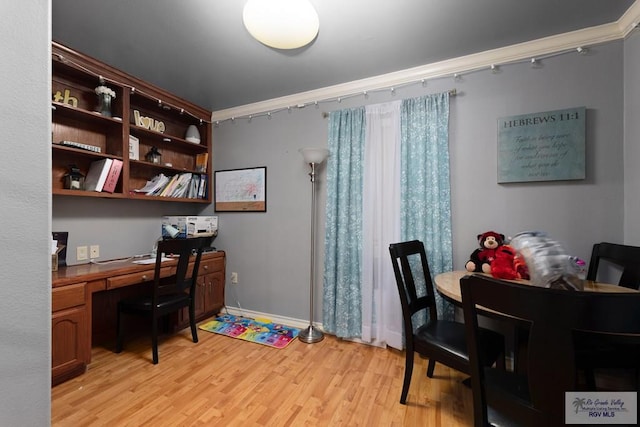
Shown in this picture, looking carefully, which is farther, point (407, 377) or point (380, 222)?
point (380, 222)

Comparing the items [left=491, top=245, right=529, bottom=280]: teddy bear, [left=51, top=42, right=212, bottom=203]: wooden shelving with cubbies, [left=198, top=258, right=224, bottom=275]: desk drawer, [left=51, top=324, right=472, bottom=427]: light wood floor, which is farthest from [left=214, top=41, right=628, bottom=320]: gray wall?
[left=51, top=42, right=212, bottom=203]: wooden shelving with cubbies

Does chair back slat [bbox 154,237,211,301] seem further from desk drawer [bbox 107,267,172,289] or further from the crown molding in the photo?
the crown molding

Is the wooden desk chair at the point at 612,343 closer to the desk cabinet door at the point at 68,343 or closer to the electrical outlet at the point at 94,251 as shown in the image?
the desk cabinet door at the point at 68,343

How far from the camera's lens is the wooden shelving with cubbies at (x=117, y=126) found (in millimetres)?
1996

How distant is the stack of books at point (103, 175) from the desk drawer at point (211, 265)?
3.38 ft

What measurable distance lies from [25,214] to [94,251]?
2.11 meters

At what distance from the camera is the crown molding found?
169cm

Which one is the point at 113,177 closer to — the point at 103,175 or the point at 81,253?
the point at 103,175

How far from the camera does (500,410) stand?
0.94 m

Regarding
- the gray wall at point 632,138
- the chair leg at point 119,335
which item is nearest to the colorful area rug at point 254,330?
the chair leg at point 119,335

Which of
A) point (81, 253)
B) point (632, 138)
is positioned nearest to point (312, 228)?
point (81, 253)

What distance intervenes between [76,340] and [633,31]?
4.03m

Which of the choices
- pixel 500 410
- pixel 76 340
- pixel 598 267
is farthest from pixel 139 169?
pixel 598 267

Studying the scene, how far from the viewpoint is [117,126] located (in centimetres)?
226
